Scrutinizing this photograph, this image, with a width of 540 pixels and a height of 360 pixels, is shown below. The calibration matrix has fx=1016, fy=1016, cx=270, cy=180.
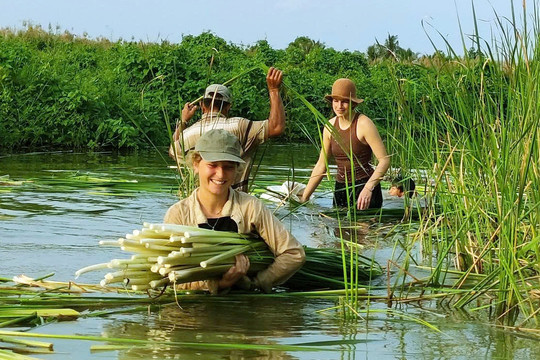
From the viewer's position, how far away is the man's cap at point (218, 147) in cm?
527

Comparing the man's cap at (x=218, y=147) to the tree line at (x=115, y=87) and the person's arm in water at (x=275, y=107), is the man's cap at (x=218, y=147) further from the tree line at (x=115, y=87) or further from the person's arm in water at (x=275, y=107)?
the tree line at (x=115, y=87)

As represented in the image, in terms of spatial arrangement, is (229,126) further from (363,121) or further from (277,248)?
(277,248)

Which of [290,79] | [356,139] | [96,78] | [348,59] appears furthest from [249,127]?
[348,59]

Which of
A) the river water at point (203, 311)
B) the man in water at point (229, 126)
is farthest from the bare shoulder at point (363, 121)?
the man in water at point (229, 126)

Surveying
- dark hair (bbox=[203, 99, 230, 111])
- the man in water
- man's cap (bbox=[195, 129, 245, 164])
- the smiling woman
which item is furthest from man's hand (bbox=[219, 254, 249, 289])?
dark hair (bbox=[203, 99, 230, 111])

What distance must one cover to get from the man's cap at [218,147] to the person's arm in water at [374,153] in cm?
330

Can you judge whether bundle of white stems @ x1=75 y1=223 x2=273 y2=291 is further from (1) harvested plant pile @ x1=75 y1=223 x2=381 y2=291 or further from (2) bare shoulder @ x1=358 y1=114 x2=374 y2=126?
(2) bare shoulder @ x1=358 y1=114 x2=374 y2=126

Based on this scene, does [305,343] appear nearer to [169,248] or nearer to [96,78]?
[169,248]

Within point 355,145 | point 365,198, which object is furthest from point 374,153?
point 365,198

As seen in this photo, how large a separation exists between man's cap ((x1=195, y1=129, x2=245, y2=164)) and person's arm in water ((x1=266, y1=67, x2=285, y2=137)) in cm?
117

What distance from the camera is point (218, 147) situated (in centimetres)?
530

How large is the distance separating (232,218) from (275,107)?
185 centimetres

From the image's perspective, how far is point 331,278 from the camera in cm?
592

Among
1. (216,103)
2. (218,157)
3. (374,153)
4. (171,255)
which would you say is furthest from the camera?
(374,153)
